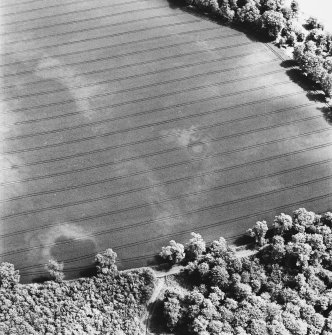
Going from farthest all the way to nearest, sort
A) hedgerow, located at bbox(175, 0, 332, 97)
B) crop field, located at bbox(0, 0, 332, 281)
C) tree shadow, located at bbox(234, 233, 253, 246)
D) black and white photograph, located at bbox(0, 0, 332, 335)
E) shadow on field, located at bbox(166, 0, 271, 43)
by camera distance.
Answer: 1. shadow on field, located at bbox(166, 0, 271, 43)
2. hedgerow, located at bbox(175, 0, 332, 97)
3. crop field, located at bbox(0, 0, 332, 281)
4. tree shadow, located at bbox(234, 233, 253, 246)
5. black and white photograph, located at bbox(0, 0, 332, 335)

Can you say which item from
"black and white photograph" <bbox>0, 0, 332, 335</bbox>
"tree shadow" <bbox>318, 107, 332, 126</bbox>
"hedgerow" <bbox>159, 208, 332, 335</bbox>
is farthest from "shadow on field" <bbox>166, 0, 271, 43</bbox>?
"hedgerow" <bbox>159, 208, 332, 335</bbox>

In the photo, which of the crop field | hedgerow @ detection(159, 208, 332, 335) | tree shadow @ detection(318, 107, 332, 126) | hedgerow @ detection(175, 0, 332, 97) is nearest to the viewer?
hedgerow @ detection(159, 208, 332, 335)

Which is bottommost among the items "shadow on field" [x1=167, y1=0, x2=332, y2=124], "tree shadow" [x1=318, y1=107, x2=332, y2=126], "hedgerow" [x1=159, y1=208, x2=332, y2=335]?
"hedgerow" [x1=159, y1=208, x2=332, y2=335]

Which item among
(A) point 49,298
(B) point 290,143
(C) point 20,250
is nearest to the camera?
(A) point 49,298

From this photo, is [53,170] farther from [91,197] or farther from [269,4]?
[269,4]

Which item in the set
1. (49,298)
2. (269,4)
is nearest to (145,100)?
(269,4)

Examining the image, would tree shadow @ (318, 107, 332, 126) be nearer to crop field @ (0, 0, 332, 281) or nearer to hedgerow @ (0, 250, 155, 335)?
crop field @ (0, 0, 332, 281)

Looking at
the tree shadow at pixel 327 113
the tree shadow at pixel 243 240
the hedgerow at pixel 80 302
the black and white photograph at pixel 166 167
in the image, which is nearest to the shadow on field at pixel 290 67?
the tree shadow at pixel 327 113
